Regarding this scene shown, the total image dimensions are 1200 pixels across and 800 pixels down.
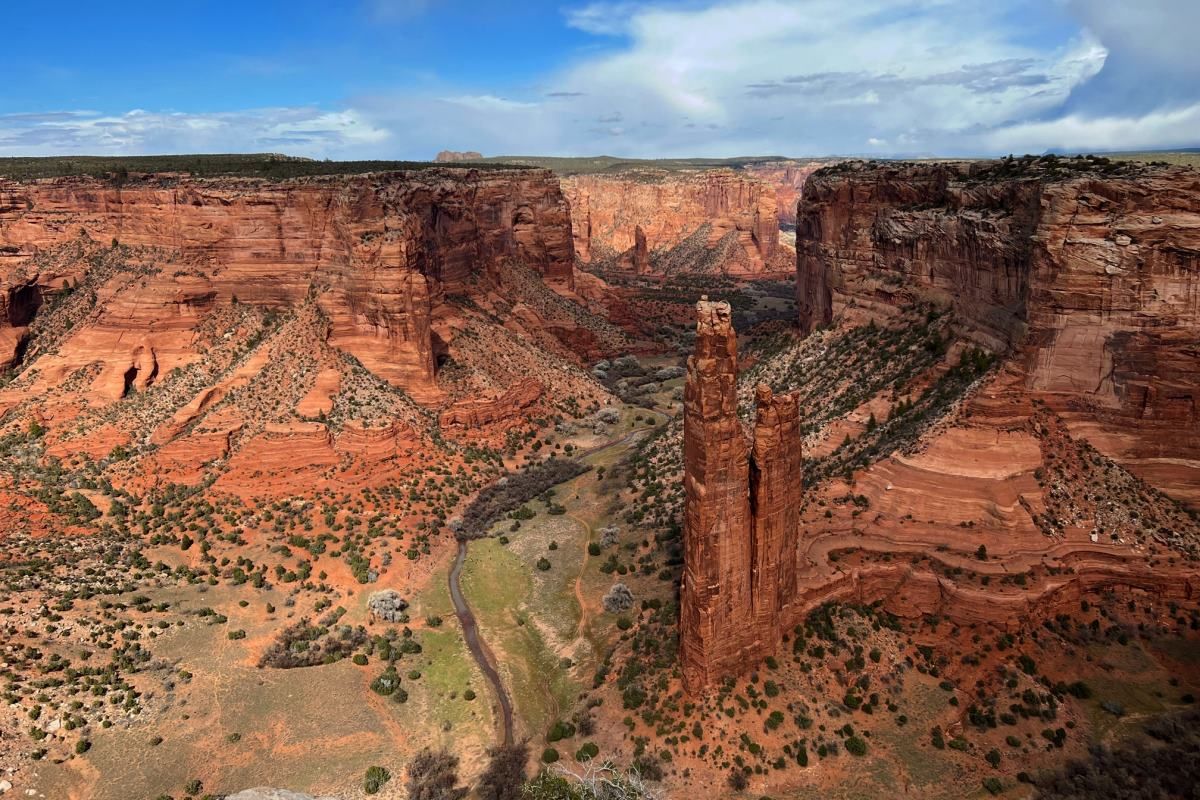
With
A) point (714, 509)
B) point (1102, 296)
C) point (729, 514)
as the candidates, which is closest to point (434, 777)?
point (714, 509)

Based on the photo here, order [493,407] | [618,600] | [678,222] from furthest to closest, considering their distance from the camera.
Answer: [678,222] < [493,407] < [618,600]

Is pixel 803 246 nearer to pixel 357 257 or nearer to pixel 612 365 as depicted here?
pixel 612 365

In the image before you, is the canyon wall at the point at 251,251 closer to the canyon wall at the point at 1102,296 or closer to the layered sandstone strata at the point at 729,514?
the layered sandstone strata at the point at 729,514

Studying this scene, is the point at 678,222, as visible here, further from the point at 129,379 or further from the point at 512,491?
the point at 129,379

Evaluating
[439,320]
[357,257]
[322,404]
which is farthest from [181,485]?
[439,320]

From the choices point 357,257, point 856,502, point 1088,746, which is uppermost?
point 357,257

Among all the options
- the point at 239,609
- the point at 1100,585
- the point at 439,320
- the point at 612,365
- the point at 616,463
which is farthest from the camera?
the point at 612,365
